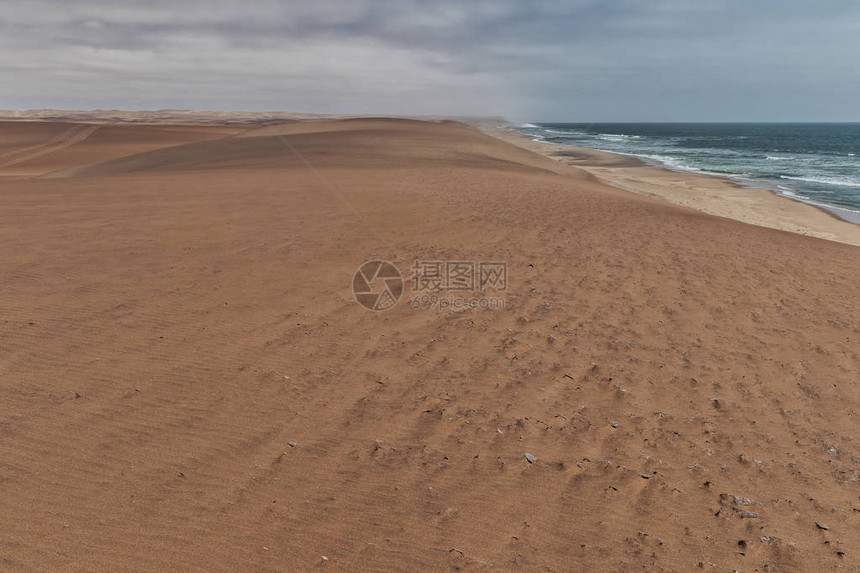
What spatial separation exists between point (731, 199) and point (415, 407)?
24.8m

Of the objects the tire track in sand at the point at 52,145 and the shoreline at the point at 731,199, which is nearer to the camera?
the shoreline at the point at 731,199

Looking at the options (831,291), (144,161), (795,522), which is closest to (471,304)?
(795,522)

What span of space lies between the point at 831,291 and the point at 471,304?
6.65 metres

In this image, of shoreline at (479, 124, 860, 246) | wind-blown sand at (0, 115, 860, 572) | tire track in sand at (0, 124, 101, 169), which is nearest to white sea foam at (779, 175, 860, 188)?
shoreline at (479, 124, 860, 246)

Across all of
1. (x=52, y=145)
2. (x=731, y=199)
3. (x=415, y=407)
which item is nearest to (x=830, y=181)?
(x=731, y=199)

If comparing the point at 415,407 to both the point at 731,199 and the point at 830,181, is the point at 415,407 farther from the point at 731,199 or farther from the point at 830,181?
the point at 830,181

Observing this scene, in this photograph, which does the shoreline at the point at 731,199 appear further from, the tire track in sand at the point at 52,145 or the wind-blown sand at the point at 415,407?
the tire track in sand at the point at 52,145

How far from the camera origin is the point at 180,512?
3.63 metres

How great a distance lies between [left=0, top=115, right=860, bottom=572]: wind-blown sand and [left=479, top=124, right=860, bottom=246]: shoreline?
8447 mm

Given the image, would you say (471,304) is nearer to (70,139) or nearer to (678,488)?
(678,488)

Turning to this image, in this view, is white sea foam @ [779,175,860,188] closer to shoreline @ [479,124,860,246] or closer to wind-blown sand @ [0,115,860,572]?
shoreline @ [479,124,860,246]

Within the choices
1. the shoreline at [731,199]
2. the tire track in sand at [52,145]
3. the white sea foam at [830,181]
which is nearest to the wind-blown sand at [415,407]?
the shoreline at [731,199]

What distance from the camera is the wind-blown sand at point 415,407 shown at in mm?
3539

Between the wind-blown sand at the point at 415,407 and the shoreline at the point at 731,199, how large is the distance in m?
8.45
